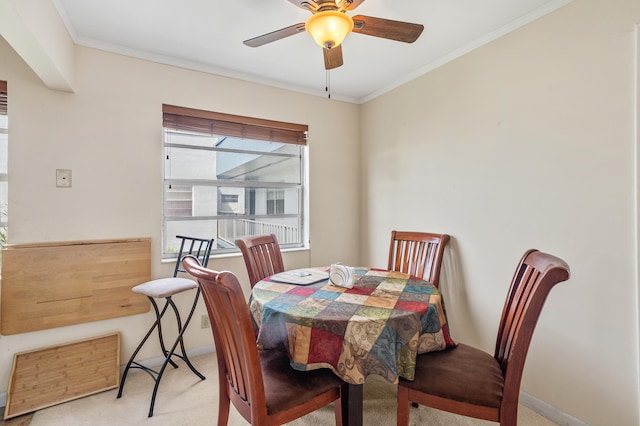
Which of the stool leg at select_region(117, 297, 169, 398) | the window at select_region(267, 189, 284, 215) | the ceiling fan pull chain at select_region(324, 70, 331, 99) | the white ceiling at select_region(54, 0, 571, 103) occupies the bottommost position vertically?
the stool leg at select_region(117, 297, 169, 398)

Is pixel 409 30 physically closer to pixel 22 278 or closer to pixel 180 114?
pixel 180 114

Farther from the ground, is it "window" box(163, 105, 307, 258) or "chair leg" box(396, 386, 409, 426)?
"window" box(163, 105, 307, 258)

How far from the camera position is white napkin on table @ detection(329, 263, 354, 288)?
167 cm

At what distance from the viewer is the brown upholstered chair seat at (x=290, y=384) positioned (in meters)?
1.17

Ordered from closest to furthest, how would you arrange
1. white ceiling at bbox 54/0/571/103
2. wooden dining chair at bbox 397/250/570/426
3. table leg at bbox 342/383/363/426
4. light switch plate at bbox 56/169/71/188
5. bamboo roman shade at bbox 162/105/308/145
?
1. wooden dining chair at bbox 397/250/570/426
2. table leg at bbox 342/383/363/426
3. white ceiling at bbox 54/0/571/103
4. light switch plate at bbox 56/169/71/188
5. bamboo roman shade at bbox 162/105/308/145

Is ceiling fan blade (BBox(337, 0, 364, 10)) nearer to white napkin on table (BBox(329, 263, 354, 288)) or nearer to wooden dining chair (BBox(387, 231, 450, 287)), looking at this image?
white napkin on table (BBox(329, 263, 354, 288))

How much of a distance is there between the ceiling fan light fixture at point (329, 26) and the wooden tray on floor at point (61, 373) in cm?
244

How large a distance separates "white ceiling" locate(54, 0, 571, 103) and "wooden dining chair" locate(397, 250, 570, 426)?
1525mm

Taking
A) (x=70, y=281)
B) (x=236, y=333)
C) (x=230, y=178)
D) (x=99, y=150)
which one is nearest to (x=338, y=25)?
(x=236, y=333)

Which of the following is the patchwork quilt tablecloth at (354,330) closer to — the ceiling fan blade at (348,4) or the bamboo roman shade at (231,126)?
the ceiling fan blade at (348,4)

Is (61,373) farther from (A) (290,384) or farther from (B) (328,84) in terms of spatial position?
(B) (328,84)

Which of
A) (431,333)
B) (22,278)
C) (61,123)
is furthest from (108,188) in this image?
(431,333)

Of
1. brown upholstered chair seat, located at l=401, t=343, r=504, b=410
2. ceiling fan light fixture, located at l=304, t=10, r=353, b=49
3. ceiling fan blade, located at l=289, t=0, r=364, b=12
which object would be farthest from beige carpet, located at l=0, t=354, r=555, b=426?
ceiling fan blade, located at l=289, t=0, r=364, b=12

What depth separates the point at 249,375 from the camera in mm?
1094
